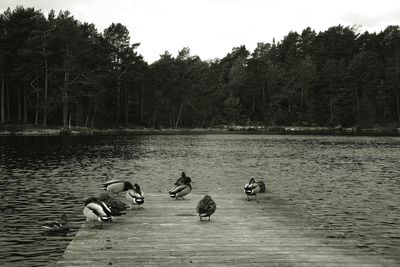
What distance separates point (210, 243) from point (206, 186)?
18046mm

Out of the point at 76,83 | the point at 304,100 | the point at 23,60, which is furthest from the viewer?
the point at 304,100

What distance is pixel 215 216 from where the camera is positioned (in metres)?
17.2

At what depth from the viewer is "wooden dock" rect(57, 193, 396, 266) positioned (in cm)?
1125

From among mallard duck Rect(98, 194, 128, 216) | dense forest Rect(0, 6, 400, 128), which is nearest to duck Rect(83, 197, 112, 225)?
mallard duck Rect(98, 194, 128, 216)

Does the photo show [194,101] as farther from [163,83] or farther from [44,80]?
[44,80]

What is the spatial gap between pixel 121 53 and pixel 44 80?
27.5 meters

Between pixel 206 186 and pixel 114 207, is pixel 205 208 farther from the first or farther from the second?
pixel 206 186

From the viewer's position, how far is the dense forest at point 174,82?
10244 cm

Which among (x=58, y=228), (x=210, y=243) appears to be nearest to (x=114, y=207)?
(x=58, y=228)

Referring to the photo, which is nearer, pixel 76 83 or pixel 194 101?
pixel 76 83

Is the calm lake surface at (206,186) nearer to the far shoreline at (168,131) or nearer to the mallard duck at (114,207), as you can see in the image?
the mallard duck at (114,207)

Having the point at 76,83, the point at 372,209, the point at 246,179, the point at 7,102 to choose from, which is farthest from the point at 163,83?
the point at 372,209

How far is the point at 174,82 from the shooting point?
157375 millimetres

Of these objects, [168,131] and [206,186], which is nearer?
[206,186]
